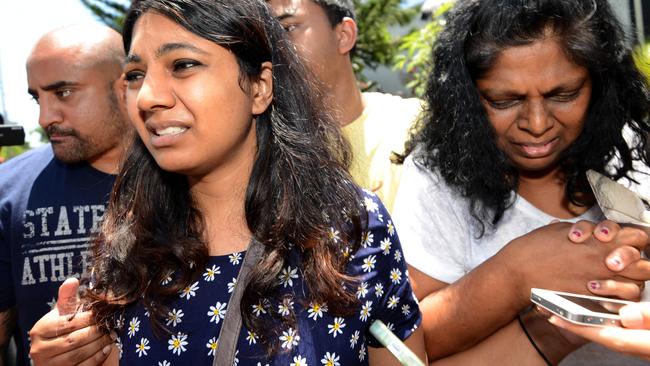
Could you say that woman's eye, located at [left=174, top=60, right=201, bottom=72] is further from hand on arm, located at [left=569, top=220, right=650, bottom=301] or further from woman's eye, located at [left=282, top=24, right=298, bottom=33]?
woman's eye, located at [left=282, top=24, right=298, bottom=33]

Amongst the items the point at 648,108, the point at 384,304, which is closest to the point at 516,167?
the point at 648,108

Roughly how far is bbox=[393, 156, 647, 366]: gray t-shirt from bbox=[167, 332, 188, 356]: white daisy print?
0.69 meters

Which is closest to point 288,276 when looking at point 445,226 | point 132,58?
point 445,226

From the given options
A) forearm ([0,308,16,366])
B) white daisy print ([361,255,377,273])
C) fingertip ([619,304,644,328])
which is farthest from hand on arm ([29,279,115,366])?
fingertip ([619,304,644,328])

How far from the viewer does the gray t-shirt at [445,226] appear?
2010 mm

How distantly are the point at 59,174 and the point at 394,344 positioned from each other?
1760 millimetres

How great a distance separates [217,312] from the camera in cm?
165

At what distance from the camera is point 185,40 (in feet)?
5.50

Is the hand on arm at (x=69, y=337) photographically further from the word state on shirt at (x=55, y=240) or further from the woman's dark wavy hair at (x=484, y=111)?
the woman's dark wavy hair at (x=484, y=111)

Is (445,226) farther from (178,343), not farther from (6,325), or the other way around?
(6,325)

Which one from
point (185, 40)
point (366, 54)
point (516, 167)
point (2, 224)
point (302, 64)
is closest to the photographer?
point (185, 40)

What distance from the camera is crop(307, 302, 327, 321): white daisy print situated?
1676 mm

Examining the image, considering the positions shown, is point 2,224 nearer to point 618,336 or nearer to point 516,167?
point 516,167

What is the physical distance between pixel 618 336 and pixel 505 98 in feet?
2.91
